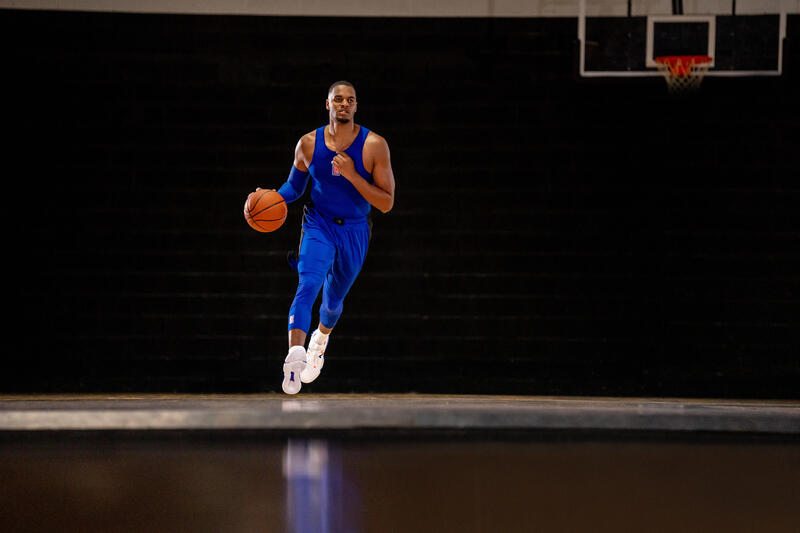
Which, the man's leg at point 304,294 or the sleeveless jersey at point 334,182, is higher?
the sleeveless jersey at point 334,182

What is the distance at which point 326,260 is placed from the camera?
4836 mm

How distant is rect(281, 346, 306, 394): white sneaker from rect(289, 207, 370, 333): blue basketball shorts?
0.18 metres

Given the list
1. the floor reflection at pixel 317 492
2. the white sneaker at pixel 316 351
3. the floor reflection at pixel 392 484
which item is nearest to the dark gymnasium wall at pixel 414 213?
the white sneaker at pixel 316 351

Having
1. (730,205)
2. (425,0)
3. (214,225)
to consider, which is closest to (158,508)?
(214,225)

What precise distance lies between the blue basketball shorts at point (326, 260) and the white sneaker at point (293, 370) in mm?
181

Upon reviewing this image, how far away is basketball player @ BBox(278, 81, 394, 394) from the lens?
4703mm

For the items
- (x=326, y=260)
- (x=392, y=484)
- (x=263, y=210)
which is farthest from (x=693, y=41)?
(x=392, y=484)

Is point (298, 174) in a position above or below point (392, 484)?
above

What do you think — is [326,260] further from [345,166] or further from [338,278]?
[345,166]

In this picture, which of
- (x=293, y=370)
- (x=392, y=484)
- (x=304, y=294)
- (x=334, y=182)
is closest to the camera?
(x=392, y=484)

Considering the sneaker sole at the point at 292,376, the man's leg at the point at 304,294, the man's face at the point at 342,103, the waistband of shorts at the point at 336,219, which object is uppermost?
the man's face at the point at 342,103

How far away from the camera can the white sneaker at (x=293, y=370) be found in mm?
4574

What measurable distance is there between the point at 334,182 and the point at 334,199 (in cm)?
10

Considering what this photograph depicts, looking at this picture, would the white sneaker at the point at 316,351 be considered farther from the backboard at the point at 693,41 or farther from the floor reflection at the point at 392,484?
the backboard at the point at 693,41
